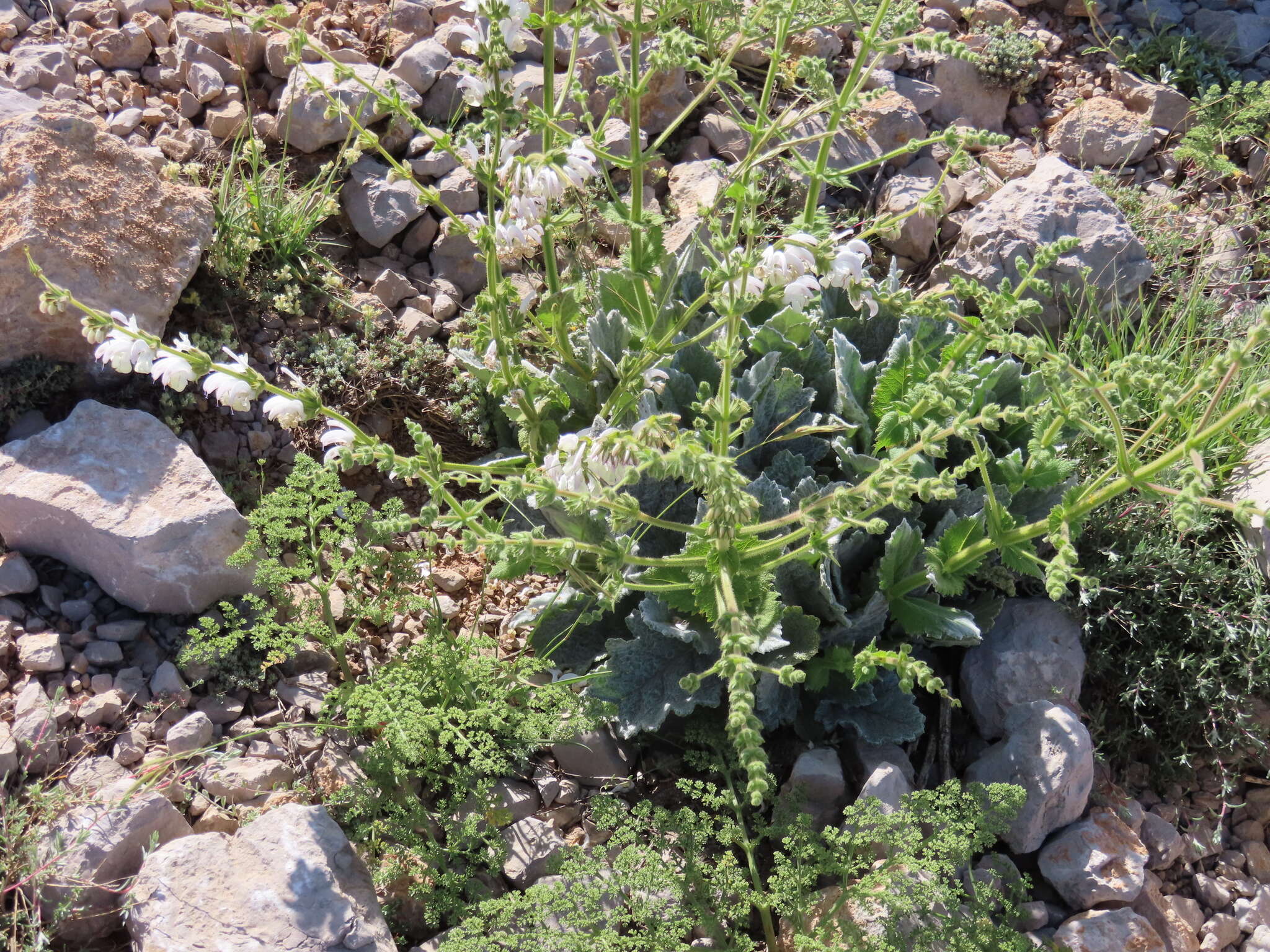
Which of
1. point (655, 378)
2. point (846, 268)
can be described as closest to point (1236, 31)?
point (846, 268)

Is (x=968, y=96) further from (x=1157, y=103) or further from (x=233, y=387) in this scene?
(x=233, y=387)

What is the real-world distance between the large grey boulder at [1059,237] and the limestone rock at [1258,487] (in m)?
0.76

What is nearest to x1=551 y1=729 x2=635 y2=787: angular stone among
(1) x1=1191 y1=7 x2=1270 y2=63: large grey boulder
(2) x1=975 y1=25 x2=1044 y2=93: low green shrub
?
(2) x1=975 y1=25 x2=1044 y2=93: low green shrub

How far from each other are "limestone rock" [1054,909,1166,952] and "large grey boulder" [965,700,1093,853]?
0.67 feet

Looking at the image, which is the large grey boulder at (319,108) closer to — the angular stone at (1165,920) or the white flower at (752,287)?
the white flower at (752,287)

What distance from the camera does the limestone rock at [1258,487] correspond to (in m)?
3.00

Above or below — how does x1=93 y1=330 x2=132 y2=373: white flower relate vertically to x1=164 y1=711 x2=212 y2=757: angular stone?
above

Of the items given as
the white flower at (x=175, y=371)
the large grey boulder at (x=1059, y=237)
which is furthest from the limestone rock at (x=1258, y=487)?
the white flower at (x=175, y=371)

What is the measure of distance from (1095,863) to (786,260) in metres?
1.70

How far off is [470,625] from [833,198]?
2.22m

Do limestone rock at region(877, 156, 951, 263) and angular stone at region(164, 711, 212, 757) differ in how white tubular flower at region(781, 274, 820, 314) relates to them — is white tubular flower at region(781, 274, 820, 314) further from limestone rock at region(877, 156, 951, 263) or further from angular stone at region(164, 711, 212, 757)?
angular stone at region(164, 711, 212, 757)

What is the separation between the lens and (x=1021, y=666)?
9.58 feet

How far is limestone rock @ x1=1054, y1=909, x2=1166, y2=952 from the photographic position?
2.55m

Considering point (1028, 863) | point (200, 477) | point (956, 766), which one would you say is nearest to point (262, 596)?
point (200, 477)
